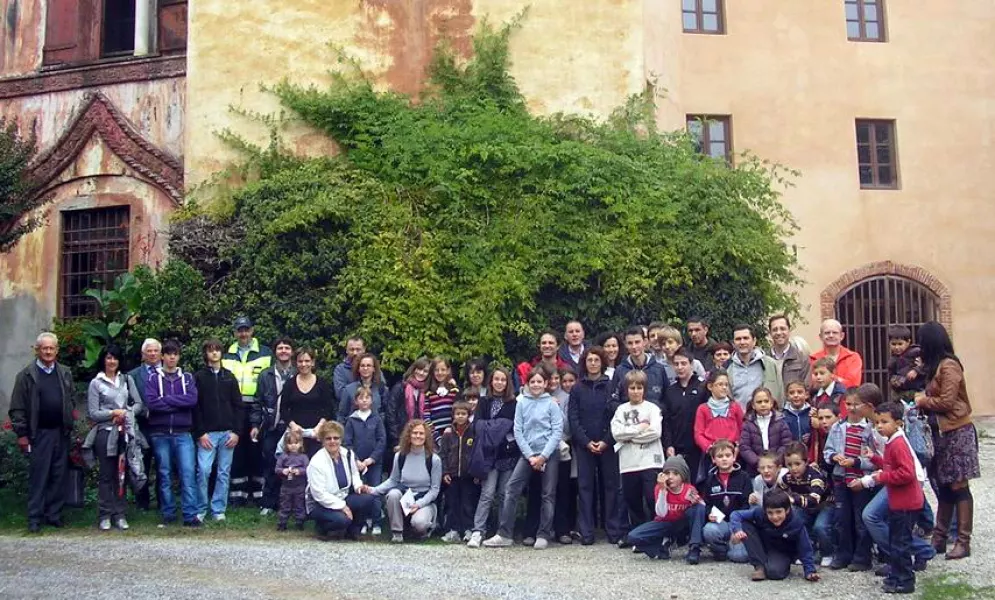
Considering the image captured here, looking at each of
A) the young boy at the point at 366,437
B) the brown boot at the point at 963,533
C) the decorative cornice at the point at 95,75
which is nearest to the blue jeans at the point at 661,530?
the brown boot at the point at 963,533

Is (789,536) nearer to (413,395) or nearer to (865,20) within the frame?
(413,395)

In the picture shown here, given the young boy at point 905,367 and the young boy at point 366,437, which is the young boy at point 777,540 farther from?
the young boy at point 366,437

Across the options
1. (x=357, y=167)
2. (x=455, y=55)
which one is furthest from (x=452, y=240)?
(x=455, y=55)

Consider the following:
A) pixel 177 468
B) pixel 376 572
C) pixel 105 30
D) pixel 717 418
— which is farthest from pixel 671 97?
pixel 376 572

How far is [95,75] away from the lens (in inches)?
645

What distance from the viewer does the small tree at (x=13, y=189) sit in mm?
13906

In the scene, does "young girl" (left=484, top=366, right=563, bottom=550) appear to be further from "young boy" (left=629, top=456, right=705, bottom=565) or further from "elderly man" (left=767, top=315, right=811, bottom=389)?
"elderly man" (left=767, top=315, right=811, bottom=389)

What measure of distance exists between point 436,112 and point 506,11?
68.0 inches

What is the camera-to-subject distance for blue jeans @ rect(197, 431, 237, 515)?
11.1m

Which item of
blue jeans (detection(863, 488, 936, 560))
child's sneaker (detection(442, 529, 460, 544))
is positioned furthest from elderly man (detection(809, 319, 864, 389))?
child's sneaker (detection(442, 529, 460, 544))

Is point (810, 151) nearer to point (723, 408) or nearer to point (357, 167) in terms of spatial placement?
point (357, 167)

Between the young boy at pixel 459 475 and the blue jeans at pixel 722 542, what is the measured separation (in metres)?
2.32

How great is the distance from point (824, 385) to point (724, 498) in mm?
1316

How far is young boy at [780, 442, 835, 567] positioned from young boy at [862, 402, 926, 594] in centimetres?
64
